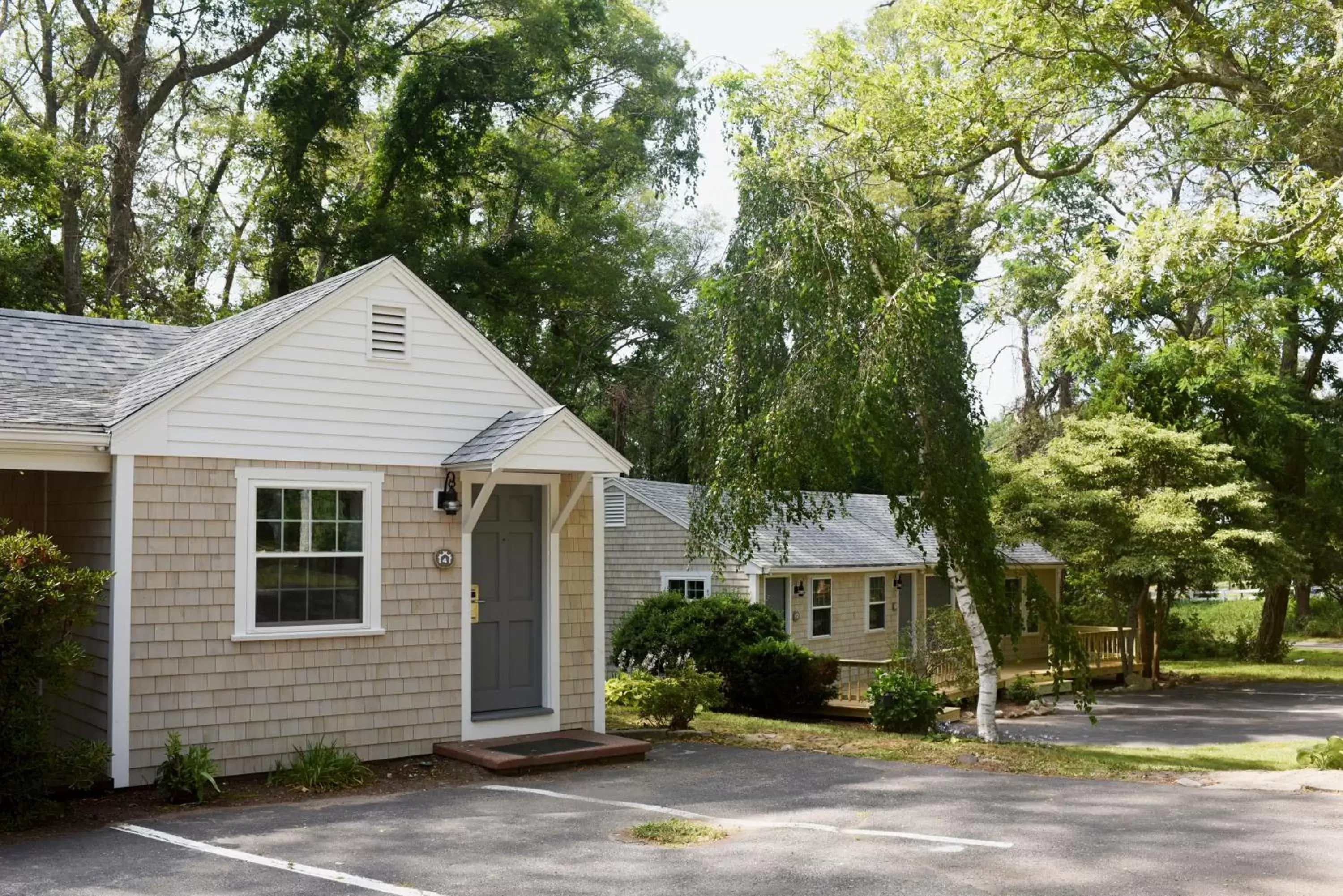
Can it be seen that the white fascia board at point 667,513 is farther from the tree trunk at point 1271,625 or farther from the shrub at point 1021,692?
the tree trunk at point 1271,625

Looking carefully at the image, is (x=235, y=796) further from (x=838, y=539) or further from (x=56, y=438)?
(x=838, y=539)

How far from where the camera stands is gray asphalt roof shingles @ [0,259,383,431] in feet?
30.0

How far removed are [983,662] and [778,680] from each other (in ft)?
16.3

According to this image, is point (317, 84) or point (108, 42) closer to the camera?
point (108, 42)

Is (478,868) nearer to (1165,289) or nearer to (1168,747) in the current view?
(1165,289)

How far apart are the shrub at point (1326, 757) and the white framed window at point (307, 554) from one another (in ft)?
30.4

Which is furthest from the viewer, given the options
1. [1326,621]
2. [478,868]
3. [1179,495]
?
[1326,621]


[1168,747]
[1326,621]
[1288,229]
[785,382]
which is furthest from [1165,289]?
[1326,621]

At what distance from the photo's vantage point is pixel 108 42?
24969mm

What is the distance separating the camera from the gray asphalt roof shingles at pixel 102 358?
9156mm

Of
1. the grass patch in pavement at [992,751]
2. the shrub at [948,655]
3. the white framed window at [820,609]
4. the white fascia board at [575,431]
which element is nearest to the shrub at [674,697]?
the grass patch in pavement at [992,751]

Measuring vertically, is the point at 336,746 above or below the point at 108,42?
below

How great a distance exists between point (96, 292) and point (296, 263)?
459cm

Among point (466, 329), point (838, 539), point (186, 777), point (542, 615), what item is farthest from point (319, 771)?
point (838, 539)
